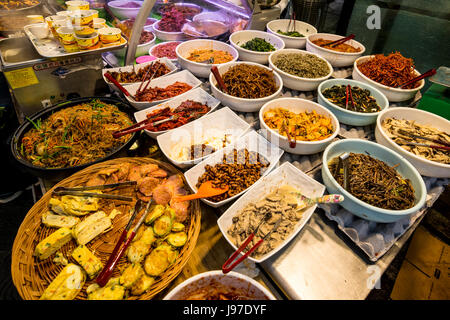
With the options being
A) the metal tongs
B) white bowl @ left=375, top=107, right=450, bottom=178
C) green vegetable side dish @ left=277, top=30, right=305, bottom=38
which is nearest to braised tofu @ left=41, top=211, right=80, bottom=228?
the metal tongs

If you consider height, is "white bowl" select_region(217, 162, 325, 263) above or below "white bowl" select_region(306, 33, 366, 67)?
below

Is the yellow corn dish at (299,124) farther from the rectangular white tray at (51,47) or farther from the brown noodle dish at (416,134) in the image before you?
the rectangular white tray at (51,47)

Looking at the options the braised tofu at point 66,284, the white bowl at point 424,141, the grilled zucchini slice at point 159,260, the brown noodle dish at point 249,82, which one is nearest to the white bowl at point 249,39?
the brown noodle dish at point 249,82

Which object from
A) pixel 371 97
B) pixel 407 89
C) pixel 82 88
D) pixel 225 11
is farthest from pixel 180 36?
pixel 407 89

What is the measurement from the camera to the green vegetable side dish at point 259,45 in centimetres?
332

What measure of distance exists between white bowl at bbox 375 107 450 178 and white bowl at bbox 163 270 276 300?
166 centimetres

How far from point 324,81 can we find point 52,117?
298 centimetres

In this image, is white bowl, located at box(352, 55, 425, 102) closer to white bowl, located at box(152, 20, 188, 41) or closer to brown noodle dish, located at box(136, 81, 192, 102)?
brown noodle dish, located at box(136, 81, 192, 102)

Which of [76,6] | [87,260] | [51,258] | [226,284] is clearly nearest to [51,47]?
[76,6]

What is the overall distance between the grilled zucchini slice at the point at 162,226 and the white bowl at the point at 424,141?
201 centimetres

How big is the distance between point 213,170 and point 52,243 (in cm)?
121

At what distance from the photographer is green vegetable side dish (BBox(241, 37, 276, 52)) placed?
332 cm

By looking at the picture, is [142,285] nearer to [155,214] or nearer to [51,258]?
[155,214]

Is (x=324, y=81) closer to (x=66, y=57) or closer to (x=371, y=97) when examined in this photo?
(x=371, y=97)
